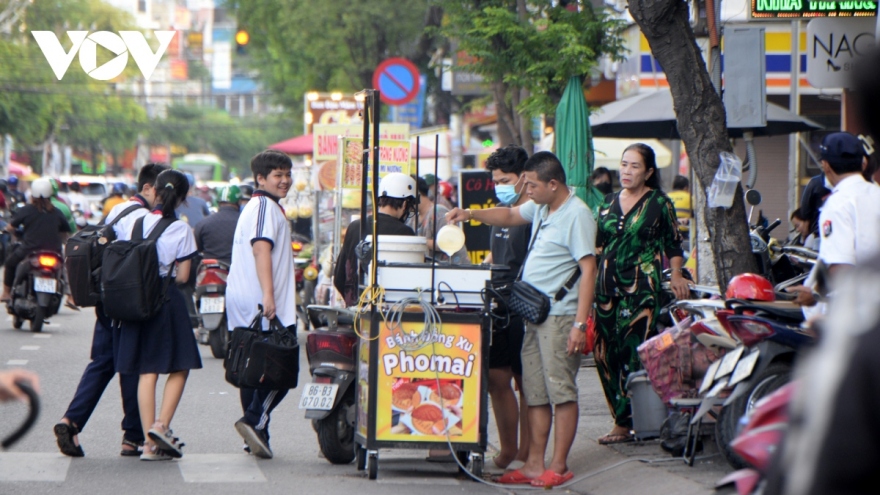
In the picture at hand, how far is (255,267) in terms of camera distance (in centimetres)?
748

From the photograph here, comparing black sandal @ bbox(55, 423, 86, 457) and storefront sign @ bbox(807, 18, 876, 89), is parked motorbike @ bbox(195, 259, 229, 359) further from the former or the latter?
storefront sign @ bbox(807, 18, 876, 89)

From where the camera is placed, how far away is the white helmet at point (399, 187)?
7762 mm

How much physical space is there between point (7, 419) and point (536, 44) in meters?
7.98

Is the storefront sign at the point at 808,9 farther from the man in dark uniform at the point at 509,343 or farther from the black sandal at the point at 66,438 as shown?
the black sandal at the point at 66,438

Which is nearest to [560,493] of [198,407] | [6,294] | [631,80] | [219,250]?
[198,407]

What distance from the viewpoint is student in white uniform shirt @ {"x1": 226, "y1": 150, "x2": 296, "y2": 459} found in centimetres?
742

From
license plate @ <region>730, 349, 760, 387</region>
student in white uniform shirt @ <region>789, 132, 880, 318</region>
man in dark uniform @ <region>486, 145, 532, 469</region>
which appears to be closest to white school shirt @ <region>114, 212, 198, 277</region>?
man in dark uniform @ <region>486, 145, 532, 469</region>

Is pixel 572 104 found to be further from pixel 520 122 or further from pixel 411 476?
pixel 520 122

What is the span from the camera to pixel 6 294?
1536cm

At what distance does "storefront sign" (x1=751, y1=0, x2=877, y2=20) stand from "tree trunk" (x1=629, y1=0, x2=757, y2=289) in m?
2.40

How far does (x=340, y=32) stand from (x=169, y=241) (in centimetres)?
2413

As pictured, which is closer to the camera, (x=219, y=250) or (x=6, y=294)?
(x=219, y=250)

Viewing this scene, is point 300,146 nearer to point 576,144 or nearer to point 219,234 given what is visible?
point 219,234

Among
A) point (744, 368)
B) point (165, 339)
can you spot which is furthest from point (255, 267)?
point (744, 368)
